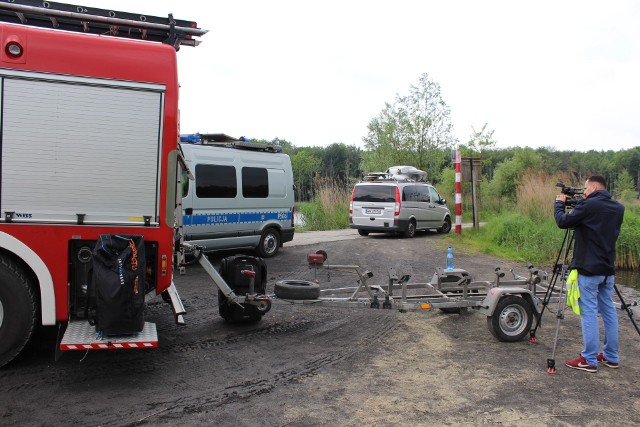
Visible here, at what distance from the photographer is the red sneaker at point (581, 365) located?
522 cm

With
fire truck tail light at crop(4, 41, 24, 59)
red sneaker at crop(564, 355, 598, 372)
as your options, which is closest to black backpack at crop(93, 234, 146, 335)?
fire truck tail light at crop(4, 41, 24, 59)

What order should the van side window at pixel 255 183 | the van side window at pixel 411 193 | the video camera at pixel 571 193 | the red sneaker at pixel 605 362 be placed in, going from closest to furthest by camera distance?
the red sneaker at pixel 605 362 → the video camera at pixel 571 193 → the van side window at pixel 255 183 → the van side window at pixel 411 193

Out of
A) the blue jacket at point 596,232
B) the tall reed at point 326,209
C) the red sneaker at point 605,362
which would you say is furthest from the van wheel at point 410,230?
the blue jacket at point 596,232

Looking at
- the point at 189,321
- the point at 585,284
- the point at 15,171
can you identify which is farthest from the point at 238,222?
the point at 585,284

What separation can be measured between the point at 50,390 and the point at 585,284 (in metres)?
5.05

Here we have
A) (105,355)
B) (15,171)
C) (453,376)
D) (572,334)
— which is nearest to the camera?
(15,171)

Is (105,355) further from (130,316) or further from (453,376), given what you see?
(453,376)

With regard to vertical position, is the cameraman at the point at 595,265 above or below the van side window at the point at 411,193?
below

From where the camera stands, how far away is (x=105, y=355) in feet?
17.8

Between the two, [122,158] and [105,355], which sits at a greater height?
[122,158]

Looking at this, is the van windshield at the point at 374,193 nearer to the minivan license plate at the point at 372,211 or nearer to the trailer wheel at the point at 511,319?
the minivan license plate at the point at 372,211

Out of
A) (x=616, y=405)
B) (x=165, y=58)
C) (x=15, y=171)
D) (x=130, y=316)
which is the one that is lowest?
(x=616, y=405)

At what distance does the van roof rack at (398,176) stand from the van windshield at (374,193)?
2.27 ft

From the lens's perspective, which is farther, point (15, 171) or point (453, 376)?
point (453, 376)
